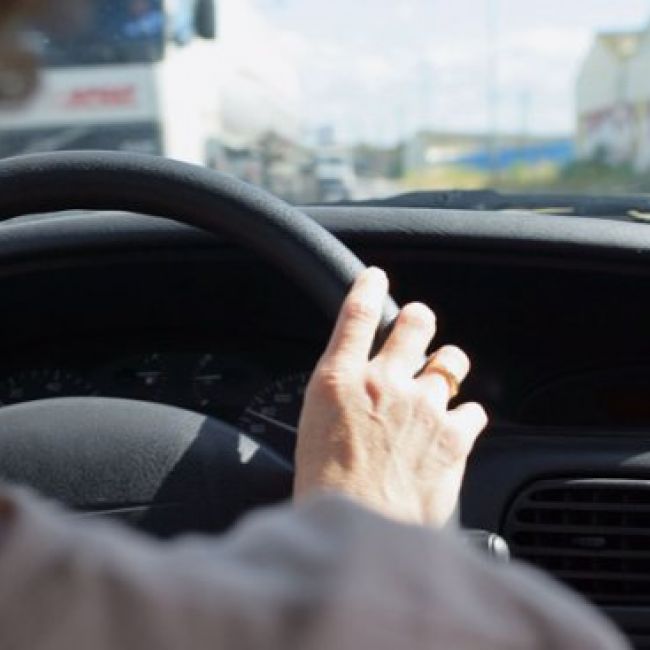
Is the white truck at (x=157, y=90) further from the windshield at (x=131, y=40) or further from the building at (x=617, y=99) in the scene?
the building at (x=617, y=99)

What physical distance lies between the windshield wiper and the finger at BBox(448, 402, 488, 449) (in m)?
1.16

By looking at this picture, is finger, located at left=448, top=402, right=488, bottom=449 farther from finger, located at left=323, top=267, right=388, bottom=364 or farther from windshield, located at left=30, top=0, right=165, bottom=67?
windshield, located at left=30, top=0, right=165, bottom=67

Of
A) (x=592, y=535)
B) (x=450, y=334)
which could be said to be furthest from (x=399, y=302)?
(x=592, y=535)

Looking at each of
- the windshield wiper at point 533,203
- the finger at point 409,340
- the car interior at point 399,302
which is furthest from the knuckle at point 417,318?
the windshield wiper at point 533,203

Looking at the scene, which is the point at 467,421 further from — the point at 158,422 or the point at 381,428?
the point at 158,422

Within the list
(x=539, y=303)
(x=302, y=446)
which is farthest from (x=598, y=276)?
(x=302, y=446)

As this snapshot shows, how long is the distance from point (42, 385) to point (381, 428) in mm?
1386

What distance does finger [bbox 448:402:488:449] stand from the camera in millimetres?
1277

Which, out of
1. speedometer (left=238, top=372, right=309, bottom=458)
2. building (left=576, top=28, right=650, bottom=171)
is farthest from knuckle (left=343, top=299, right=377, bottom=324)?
building (left=576, top=28, right=650, bottom=171)

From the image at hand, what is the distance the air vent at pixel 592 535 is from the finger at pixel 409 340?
90 cm

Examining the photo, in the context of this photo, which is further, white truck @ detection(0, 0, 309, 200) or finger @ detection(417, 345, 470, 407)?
white truck @ detection(0, 0, 309, 200)

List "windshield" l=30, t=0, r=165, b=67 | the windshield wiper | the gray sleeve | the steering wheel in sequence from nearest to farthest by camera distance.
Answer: the gray sleeve → the steering wheel → the windshield wiper → "windshield" l=30, t=0, r=165, b=67

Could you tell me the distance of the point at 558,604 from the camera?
2.41 ft

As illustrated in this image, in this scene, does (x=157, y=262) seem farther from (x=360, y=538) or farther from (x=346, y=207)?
(x=360, y=538)
